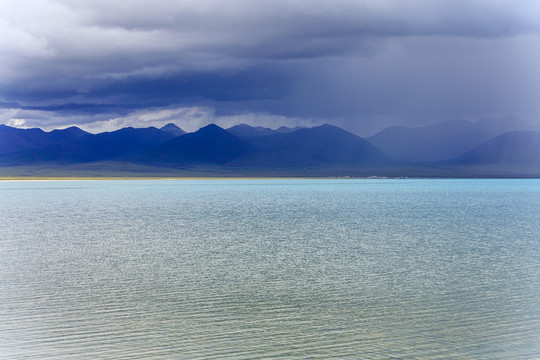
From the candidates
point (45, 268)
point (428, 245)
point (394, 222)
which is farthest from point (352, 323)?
point (394, 222)

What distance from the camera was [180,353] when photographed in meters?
16.1

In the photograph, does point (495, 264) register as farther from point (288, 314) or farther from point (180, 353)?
point (180, 353)

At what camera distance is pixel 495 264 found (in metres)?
31.5

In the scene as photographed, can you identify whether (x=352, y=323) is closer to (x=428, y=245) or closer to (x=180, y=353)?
(x=180, y=353)

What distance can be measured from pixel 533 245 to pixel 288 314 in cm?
2647

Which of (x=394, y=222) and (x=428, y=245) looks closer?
(x=428, y=245)

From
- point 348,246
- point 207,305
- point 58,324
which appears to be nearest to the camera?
point 58,324

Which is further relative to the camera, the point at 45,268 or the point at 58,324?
the point at 45,268

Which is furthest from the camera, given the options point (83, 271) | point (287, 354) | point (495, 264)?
point (495, 264)

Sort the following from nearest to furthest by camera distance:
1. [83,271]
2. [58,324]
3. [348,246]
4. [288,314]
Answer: [58,324] < [288,314] < [83,271] < [348,246]

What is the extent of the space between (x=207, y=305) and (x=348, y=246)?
18818 mm

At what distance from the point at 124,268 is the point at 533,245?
27459mm

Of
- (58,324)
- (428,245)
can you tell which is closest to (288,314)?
(58,324)

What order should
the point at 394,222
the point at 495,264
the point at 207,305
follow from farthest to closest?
1. the point at 394,222
2. the point at 495,264
3. the point at 207,305
